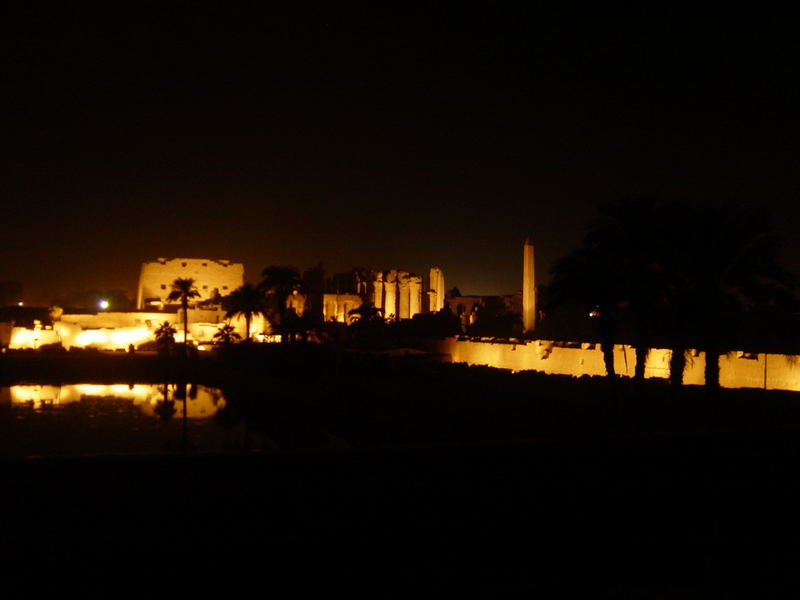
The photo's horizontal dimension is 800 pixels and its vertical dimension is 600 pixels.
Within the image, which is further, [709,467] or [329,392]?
[329,392]

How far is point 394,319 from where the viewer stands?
66.6 meters

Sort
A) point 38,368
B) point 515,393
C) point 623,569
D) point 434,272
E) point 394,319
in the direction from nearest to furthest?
point 623,569 < point 515,393 < point 38,368 < point 394,319 < point 434,272

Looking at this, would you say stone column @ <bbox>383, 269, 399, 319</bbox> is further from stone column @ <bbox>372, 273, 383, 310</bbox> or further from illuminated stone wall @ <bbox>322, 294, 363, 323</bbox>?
illuminated stone wall @ <bbox>322, 294, 363, 323</bbox>

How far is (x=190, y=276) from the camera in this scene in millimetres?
80688

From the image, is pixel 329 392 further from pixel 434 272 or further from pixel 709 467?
pixel 434 272

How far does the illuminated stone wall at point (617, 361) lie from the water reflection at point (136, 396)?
1280cm

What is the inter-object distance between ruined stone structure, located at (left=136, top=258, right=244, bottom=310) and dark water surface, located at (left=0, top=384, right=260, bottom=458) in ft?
137

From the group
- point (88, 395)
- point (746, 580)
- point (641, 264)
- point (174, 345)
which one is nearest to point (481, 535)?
point (746, 580)

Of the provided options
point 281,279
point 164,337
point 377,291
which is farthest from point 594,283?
point 377,291

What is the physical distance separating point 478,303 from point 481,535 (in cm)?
7504

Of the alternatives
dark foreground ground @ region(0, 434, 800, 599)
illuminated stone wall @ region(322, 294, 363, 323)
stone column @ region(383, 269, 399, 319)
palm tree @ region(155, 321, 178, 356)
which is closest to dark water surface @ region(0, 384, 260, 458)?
palm tree @ region(155, 321, 178, 356)

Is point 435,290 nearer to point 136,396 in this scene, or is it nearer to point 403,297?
point 403,297

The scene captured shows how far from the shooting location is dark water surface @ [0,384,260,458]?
73.2 feet

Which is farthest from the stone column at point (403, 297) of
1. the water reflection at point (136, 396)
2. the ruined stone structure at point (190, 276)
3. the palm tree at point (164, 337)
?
the water reflection at point (136, 396)
